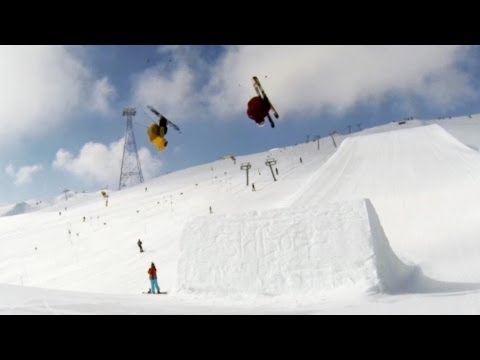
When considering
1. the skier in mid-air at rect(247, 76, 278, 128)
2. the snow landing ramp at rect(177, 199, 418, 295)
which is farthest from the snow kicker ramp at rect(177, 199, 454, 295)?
the skier in mid-air at rect(247, 76, 278, 128)

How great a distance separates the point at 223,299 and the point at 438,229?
12.6 meters

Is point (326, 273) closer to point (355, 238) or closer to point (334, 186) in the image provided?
point (355, 238)

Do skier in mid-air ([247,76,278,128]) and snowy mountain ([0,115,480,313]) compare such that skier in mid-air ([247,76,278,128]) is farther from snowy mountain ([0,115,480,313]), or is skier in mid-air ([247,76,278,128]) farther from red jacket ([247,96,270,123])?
snowy mountain ([0,115,480,313])

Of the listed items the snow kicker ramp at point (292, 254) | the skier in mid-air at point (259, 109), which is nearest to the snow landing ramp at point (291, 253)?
the snow kicker ramp at point (292, 254)

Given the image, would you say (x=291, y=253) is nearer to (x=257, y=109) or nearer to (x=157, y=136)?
(x=257, y=109)

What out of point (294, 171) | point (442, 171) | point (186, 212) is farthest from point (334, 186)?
point (294, 171)

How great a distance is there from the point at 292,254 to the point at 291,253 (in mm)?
40

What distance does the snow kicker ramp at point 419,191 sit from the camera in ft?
53.0

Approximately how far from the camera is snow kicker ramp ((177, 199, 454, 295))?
34.2 feet

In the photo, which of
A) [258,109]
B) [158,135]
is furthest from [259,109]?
[158,135]

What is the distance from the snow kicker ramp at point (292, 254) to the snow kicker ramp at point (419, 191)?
4.36 metres

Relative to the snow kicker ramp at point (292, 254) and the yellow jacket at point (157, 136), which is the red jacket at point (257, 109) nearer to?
the snow kicker ramp at point (292, 254)

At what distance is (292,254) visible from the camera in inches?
432
